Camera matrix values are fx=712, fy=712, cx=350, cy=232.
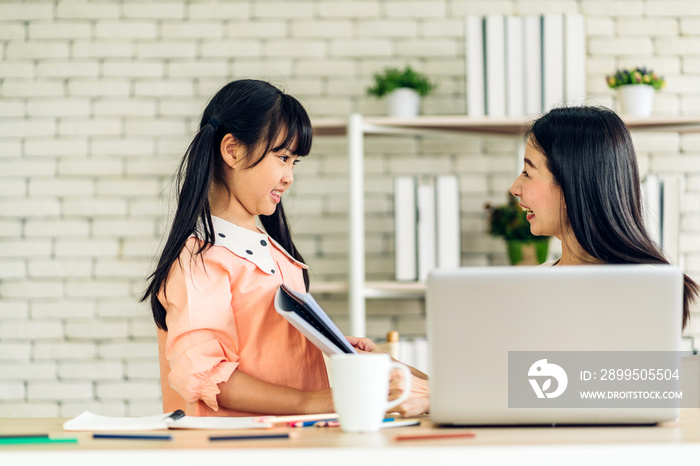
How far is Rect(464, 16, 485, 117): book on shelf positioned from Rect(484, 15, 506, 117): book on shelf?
0.02m

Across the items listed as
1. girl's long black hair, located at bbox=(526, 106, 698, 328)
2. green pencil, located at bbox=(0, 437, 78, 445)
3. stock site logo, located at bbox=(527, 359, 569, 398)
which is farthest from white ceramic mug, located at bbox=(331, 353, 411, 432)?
girl's long black hair, located at bbox=(526, 106, 698, 328)

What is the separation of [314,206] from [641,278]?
1869 mm

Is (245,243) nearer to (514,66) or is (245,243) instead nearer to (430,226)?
(430,226)

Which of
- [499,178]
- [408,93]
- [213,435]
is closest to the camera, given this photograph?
[213,435]

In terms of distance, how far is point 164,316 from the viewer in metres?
1.37

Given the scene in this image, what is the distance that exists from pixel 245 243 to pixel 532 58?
1.47m

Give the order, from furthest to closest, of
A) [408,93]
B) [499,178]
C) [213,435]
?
1. [499,178]
2. [408,93]
3. [213,435]

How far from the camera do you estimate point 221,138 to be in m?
1.44

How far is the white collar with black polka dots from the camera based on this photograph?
1351 millimetres

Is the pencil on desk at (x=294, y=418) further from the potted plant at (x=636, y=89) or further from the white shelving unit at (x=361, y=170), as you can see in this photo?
the potted plant at (x=636, y=89)

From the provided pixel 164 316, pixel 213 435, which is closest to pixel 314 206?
pixel 164 316

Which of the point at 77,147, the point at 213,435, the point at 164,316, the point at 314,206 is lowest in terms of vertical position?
the point at 213,435

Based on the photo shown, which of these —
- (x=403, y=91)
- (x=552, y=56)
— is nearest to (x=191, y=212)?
(x=403, y=91)

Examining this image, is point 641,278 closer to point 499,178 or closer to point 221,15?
point 499,178
